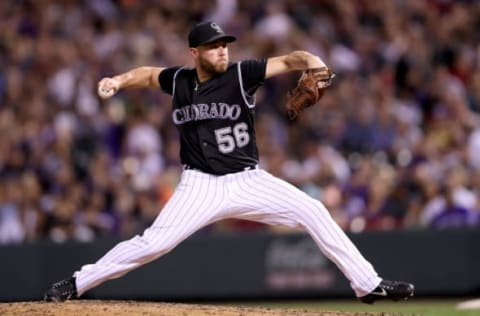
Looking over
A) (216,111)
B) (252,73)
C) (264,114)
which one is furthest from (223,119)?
(264,114)

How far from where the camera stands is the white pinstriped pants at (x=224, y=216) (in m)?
7.33

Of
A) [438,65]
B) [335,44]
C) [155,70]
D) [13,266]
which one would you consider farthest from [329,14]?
[155,70]

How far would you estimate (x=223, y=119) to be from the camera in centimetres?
752

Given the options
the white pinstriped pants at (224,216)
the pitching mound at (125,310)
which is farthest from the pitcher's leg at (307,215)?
the pitching mound at (125,310)

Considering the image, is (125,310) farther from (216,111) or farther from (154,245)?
(216,111)

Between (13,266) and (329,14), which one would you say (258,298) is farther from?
(329,14)

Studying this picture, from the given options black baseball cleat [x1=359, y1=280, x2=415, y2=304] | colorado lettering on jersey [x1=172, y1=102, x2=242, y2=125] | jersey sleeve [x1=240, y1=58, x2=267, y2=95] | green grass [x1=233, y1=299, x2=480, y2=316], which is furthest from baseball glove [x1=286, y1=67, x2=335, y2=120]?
green grass [x1=233, y1=299, x2=480, y2=316]

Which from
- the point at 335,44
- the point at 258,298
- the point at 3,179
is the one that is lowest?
the point at 258,298

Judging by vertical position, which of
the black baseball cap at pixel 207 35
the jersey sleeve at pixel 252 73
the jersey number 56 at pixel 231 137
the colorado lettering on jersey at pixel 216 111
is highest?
the black baseball cap at pixel 207 35

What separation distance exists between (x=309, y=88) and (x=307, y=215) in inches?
32.7

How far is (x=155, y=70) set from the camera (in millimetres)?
7820

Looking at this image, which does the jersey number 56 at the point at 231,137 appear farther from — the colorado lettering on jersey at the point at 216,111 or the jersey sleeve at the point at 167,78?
the jersey sleeve at the point at 167,78

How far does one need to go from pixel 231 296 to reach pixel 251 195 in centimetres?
526

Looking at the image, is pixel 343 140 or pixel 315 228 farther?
pixel 343 140
